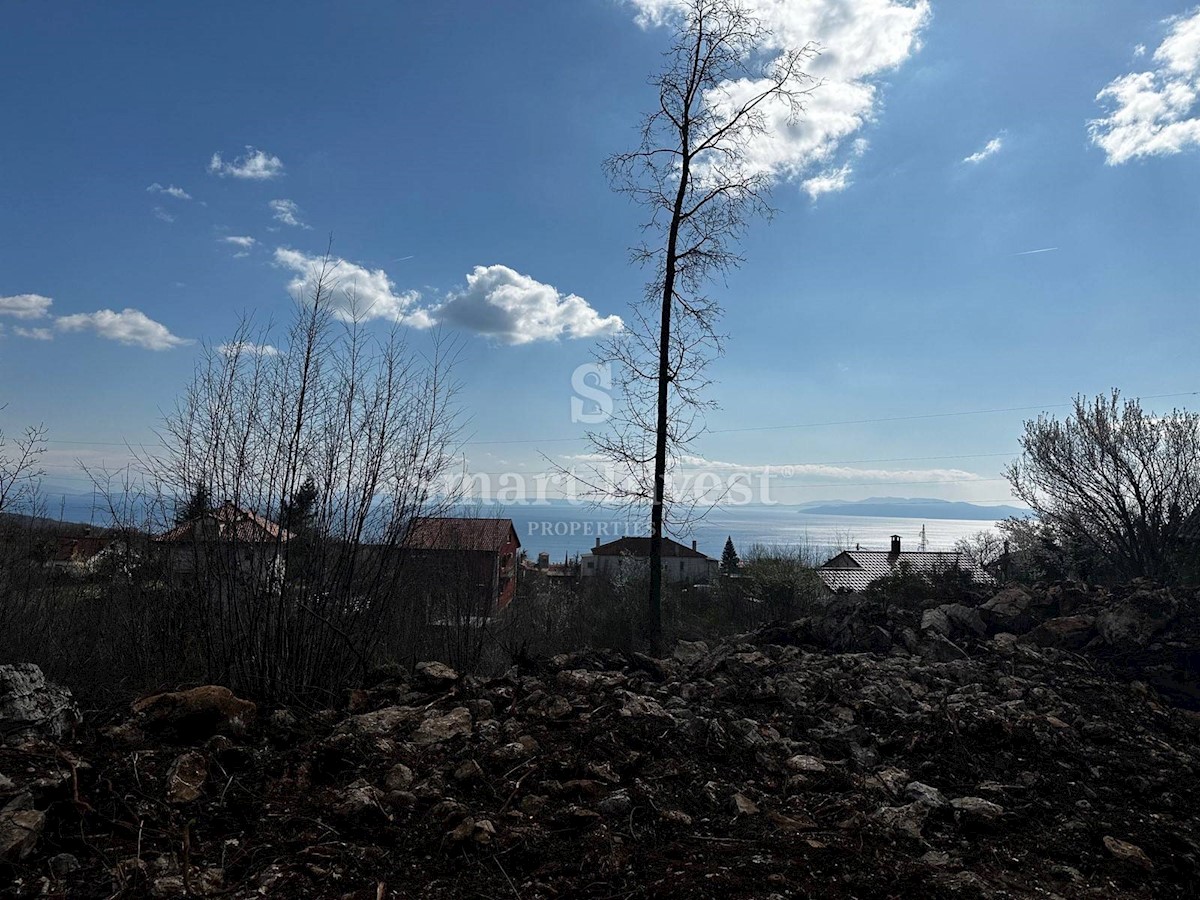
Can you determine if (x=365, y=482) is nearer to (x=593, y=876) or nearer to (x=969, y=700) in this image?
(x=593, y=876)

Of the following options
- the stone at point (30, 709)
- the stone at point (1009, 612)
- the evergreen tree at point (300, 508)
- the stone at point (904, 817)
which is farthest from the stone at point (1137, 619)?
the stone at point (30, 709)

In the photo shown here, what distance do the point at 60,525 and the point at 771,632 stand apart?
1205 centimetres

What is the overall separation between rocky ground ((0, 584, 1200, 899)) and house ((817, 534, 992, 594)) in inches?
463

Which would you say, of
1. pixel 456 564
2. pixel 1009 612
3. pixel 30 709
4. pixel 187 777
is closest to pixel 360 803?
pixel 187 777

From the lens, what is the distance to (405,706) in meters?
4.69

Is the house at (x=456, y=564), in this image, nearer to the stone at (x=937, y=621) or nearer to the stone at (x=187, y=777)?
the stone at (x=187, y=777)

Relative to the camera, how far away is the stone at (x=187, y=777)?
3178mm

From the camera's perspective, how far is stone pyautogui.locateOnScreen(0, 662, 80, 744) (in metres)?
3.57

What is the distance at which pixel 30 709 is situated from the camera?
12.0 feet

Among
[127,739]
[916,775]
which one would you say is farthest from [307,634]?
[916,775]

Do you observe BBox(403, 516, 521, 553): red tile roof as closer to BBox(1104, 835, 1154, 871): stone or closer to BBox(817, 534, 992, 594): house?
BBox(1104, 835, 1154, 871): stone

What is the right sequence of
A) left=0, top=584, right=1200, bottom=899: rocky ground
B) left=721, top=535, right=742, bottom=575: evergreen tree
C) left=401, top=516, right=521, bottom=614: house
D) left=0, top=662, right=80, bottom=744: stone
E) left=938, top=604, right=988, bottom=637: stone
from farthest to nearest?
left=721, top=535, right=742, bottom=575: evergreen tree
left=938, top=604, right=988, bottom=637: stone
left=401, top=516, right=521, bottom=614: house
left=0, top=662, right=80, bottom=744: stone
left=0, top=584, right=1200, bottom=899: rocky ground

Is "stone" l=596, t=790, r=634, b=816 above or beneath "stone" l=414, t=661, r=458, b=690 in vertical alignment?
beneath

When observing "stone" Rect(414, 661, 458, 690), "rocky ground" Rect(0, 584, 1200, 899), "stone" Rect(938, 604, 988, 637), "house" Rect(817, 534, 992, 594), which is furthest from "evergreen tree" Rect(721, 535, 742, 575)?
"stone" Rect(414, 661, 458, 690)
